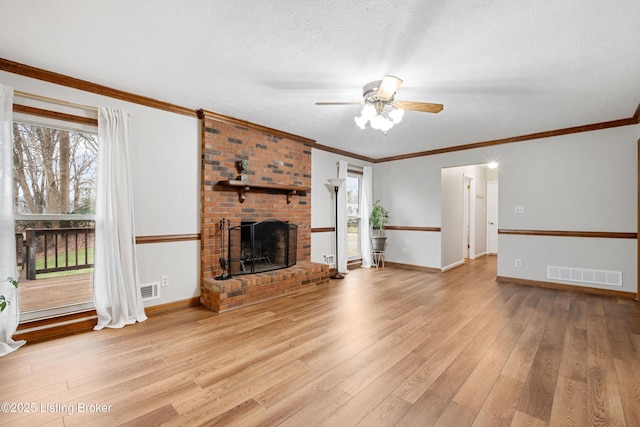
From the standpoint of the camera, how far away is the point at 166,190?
11.2 ft

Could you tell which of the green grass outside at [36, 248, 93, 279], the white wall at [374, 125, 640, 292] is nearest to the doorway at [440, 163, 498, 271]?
the white wall at [374, 125, 640, 292]

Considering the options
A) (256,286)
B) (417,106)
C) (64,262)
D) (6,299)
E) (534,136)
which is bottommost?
(256,286)

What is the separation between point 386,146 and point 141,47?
4.14 metres

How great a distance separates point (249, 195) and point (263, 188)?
0.25m

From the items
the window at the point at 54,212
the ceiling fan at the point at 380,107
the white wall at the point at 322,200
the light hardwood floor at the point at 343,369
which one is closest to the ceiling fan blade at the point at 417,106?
the ceiling fan at the point at 380,107

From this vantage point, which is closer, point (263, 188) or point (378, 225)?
point (263, 188)

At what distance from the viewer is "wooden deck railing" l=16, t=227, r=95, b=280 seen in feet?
9.00

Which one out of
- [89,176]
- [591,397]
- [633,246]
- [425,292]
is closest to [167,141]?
[89,176]

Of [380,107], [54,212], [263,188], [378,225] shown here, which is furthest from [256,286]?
[378,225]

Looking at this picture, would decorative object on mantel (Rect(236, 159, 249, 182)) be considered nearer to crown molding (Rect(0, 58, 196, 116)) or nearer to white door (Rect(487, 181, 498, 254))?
crown molding (Rect(0, 58, 196, 116))

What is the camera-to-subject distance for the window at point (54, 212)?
8.73 ft

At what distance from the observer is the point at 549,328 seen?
114 inches

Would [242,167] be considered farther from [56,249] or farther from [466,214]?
[466,214]

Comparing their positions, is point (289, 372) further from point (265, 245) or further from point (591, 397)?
point (265, 245)
